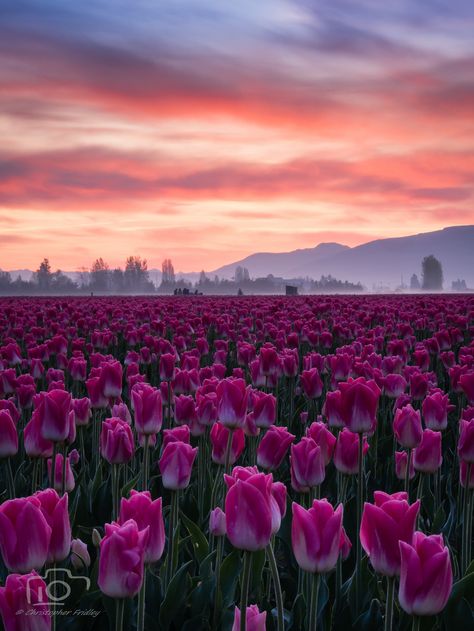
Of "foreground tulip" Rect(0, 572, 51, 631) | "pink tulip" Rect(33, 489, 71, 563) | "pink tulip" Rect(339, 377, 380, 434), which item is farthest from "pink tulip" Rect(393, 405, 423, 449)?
"foreground tulip" Rect(0, 572, 51, 631)

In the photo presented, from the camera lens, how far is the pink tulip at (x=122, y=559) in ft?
5.68

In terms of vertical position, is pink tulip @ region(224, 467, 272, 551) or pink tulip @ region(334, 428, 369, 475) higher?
pink tulip @ region(224, 467, 272, 551)

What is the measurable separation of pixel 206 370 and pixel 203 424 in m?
1.78

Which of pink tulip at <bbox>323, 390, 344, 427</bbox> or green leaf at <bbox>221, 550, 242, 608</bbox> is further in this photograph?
pink tulip at <bbox>323, 390, 344, 427</bbox>

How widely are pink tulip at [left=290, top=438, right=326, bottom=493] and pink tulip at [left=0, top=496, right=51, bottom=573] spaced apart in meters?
1.28

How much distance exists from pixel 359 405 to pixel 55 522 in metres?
1.58

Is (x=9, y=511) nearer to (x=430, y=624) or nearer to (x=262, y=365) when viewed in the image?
(x=430, y=624)

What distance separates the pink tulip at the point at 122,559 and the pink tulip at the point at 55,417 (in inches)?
54.5

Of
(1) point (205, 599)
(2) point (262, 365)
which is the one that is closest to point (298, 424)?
(2) point (262, 365)

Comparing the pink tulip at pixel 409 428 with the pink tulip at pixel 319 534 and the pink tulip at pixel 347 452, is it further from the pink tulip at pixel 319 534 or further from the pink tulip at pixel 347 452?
the pink tulip at pixel 319 534

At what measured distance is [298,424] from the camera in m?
7.00

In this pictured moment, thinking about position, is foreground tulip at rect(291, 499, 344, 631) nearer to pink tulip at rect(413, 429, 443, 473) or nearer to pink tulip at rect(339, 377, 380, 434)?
pink tulip at rect(339, 377, 380, 434)

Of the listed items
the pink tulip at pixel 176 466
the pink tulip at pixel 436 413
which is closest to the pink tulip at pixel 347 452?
the pink tulip at pixel 436 413

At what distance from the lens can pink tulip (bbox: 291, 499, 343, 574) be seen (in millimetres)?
1951
